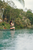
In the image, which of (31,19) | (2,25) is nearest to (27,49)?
(2,25)

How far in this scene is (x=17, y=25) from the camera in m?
27.5

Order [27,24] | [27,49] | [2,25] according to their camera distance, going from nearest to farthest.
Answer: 1. [27,49]
2. [2,25]
3. [27,24]

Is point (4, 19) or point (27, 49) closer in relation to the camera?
point (27, 49)

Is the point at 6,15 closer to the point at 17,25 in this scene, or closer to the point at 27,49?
the point at 17,25

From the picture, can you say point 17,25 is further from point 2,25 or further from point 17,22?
point 2,25

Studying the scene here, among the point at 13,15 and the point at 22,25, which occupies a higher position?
the point at 13,15

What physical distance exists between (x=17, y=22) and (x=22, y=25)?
1114 millimetres

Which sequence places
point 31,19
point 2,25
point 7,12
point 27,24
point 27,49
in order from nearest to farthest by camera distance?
point 27,49
point 2,25
point 7,12
point 27,24
point 31,19

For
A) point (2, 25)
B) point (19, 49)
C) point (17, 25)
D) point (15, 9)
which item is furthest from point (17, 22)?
point (19, 49)

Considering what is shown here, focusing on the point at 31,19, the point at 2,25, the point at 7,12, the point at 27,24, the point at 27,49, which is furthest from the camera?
the point at 31,19

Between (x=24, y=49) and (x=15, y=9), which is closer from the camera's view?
(x=24, y=49)

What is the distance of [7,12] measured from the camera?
26422 millimetres

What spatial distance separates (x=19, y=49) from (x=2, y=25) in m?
18.2

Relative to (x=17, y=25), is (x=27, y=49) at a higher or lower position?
higher
